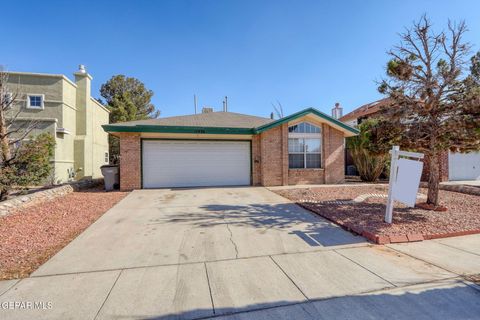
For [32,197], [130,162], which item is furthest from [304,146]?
[32,197]

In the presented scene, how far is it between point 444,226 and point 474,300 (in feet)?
11.0

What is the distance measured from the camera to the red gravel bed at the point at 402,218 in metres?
5.05

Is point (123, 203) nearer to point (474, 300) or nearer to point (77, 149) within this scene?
point (474, 300)

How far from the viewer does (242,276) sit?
342 centimetres

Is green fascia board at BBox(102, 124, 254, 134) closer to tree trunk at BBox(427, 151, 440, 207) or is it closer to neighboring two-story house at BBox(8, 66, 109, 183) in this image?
neighboring two-story house at BBox(8, 66, 109, 183)

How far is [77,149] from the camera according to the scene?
51.1ft

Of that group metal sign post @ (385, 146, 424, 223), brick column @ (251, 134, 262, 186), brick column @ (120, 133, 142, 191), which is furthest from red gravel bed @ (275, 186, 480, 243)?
brick column @ (120, 133, 142, 191)

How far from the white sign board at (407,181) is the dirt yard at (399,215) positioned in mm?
668

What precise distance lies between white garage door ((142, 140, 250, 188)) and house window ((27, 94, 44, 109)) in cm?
765

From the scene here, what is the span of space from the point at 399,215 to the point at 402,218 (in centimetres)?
31

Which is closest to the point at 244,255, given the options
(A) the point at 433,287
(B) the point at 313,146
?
(A) the point at 433,287

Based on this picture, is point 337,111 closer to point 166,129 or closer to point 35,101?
point 166,129

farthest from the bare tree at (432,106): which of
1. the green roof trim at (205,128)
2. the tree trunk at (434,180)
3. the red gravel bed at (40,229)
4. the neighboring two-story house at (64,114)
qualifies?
the neighboring two-story house at (64,114)

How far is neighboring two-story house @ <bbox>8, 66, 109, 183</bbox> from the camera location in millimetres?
13562
